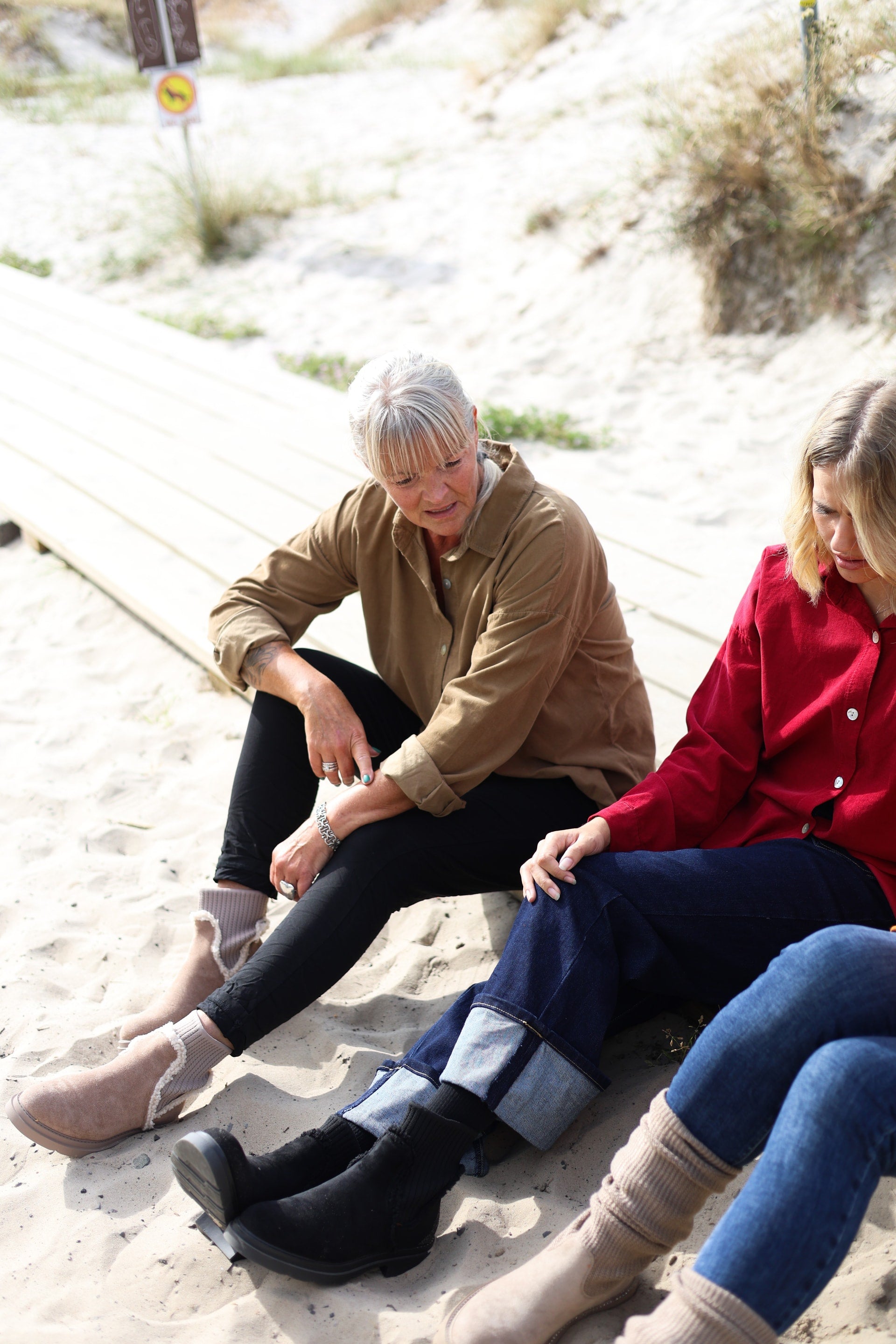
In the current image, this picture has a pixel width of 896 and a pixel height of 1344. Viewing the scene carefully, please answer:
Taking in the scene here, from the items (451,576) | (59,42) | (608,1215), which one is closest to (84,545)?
(451,576)

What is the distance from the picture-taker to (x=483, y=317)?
234 inches

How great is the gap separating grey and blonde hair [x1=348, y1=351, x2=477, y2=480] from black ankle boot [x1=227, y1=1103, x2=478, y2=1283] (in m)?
1.01

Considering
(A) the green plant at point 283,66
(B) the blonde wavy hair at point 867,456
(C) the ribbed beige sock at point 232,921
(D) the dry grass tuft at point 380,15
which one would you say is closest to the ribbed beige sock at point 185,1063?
(C) the ribbed beige sock at point 232,921

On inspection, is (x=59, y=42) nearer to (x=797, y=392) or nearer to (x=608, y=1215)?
(x=797, y=392)

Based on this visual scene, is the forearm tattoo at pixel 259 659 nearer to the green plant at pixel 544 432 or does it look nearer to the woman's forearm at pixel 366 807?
the woman's forearm at pixel 366 807

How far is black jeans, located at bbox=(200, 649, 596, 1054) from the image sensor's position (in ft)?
5.91

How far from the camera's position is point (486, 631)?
6.46ft

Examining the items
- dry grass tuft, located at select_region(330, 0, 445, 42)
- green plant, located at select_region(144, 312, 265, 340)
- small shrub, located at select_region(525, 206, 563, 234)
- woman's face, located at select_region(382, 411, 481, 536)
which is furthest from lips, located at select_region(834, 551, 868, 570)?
dry grass tuft, located at select_region(330, 0, 445, 42)

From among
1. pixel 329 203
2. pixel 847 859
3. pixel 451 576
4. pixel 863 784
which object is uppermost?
pixel 329 203

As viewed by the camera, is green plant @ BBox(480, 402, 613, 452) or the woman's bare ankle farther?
green plant @ BBox(480, 402, 613, 452)

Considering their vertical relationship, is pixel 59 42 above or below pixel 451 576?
above

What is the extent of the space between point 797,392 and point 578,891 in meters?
3.55

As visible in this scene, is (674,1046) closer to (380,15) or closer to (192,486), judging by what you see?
(192,486)

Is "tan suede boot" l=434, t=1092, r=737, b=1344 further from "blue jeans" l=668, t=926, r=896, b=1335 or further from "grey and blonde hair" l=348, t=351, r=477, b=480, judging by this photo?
"grey and blonde hair" l=348, t=351, r=477, b=480
